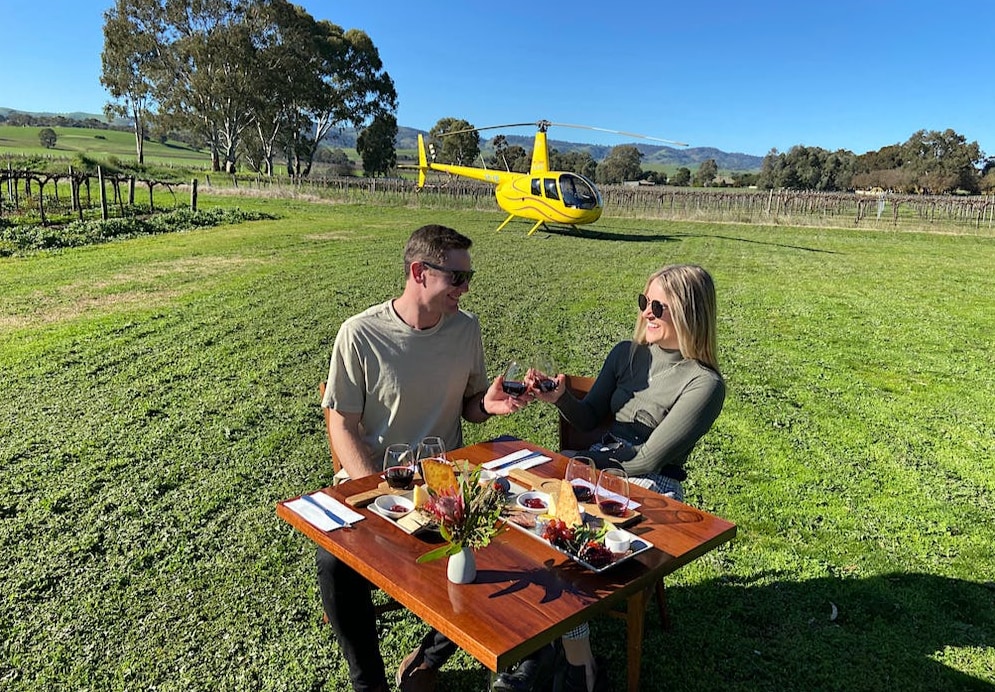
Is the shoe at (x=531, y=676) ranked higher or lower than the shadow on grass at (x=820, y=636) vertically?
higher

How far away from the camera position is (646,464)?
2.82 m

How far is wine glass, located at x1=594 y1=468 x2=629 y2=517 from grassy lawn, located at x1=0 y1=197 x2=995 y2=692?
1033 mm

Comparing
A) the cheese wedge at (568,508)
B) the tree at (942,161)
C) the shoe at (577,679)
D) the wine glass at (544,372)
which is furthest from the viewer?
the tree at (942,161)

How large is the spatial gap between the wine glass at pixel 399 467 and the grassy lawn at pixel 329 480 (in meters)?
1.04

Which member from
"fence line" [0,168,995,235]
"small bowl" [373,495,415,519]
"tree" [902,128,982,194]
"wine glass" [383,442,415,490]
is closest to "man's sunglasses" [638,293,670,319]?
"wine glass" [383,442,415,490]

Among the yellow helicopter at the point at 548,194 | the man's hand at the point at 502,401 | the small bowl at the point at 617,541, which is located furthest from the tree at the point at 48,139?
the small bowl at the point at 617,541

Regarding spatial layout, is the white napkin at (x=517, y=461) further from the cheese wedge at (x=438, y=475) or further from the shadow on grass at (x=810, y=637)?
the shadow on grass at (x=810, y=637)

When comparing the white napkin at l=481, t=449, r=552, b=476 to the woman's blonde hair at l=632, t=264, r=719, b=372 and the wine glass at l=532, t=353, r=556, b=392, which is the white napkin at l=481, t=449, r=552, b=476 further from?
the woman's blonde hair at l=632, t=264, r=719, b=372

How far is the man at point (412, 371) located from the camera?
109 inches

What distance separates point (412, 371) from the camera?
2893 millimetres

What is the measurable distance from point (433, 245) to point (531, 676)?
1754 millimetres

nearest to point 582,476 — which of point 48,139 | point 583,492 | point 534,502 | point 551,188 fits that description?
point 583,492

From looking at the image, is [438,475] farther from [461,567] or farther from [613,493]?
[613,493]

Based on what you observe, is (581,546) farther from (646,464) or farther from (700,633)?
(700,633)
